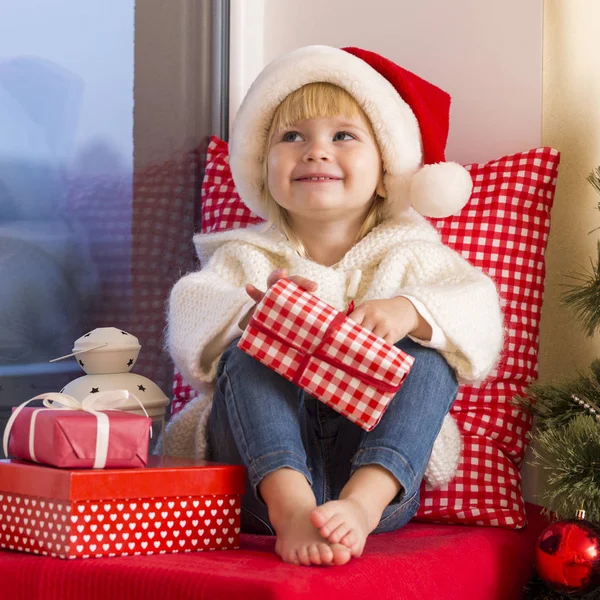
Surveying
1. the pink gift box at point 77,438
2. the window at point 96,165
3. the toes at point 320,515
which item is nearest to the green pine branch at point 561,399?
the toes at point 320,515

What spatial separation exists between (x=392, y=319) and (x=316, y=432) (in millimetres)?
212

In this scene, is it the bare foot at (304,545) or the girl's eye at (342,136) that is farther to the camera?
the girl's eye at (342,136)

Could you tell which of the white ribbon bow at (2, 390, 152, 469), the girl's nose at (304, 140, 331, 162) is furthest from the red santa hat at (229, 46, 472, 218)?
the white ribbon bow at (2, 390, 152, 469)

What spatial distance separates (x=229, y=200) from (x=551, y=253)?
2.06ft

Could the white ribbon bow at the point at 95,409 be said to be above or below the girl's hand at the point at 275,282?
below

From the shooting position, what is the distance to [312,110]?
1.52 metres

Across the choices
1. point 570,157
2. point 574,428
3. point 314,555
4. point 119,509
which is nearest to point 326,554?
point 314,555

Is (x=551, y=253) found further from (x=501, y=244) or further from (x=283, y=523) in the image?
(x=283, y=523)

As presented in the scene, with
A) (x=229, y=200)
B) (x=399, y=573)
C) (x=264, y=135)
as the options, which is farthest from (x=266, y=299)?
(x=229, y=200)

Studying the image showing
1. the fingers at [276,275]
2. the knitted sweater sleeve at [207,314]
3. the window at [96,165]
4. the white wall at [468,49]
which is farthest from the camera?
the white wall at [468,49]

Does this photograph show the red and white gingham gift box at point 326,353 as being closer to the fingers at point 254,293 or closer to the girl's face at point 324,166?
the fingers at point 254,293

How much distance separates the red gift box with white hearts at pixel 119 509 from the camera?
1077mm

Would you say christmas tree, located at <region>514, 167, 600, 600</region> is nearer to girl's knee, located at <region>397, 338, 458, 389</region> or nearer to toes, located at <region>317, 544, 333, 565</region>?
girl's knee, located at <region>397, 338, 458, 389</region>

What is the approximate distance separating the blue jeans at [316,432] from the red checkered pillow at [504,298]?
0.17m
